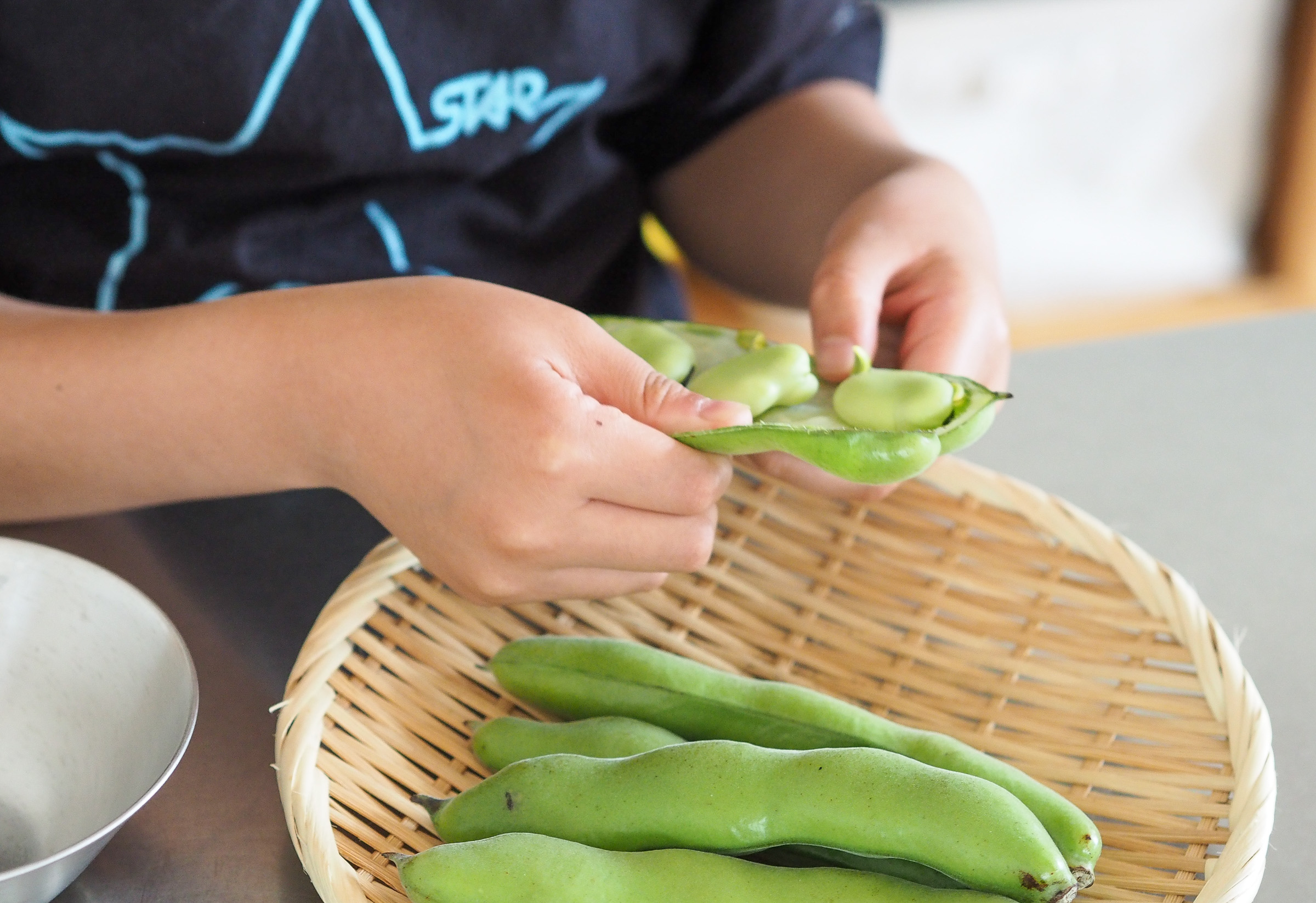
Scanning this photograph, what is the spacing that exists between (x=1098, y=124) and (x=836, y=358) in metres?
1.60

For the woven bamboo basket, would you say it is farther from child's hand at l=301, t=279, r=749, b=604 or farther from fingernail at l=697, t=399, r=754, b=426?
fingernail at l=697, t=399, r=754, b=426

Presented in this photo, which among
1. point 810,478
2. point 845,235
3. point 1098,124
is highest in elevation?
point 845,235

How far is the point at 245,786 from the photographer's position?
1.97 ft

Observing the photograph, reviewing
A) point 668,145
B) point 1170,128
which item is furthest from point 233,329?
point 1170,128

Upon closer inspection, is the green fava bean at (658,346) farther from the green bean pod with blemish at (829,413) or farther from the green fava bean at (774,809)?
the green fava bean at (774,809)

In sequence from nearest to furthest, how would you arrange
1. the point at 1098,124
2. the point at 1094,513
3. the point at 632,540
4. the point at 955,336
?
the point at 632,540 → the point at 955,336 → the point at 1094,513 → the point at 1098,124

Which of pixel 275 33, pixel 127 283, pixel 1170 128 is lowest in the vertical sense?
pixel 1170 128

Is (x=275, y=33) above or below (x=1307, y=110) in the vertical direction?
above

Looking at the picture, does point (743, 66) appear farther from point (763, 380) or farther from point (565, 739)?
point (565, 739)

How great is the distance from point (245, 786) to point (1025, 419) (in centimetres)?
66

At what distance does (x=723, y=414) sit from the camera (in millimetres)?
562

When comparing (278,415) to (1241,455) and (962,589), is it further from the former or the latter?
(1241,455)

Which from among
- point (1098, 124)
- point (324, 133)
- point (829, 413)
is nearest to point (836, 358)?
point (829, 413)

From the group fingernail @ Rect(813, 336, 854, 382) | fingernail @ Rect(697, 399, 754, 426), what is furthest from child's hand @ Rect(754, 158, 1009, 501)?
fingernail @ Rect(697, 399, 754, 426)
